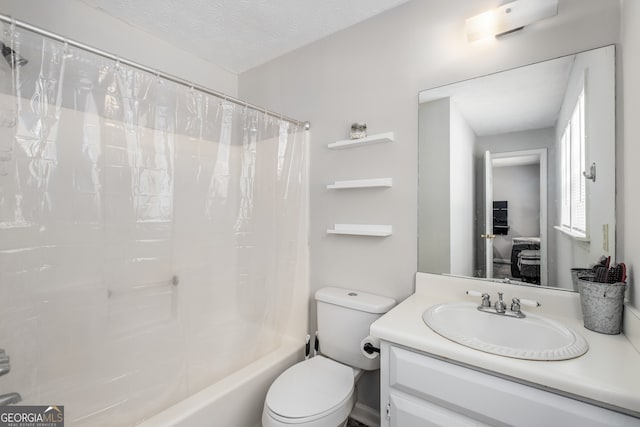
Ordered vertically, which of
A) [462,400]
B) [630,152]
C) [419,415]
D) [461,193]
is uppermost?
[630,152]

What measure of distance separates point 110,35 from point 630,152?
266cm

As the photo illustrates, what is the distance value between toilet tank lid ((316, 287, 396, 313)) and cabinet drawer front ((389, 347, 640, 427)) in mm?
460

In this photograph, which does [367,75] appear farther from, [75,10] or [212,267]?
[75,10]

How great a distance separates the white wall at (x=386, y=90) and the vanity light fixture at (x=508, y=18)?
0.06 meters

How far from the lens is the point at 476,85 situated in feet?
4.82

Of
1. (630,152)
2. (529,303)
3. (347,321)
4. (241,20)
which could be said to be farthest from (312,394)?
(241,20)

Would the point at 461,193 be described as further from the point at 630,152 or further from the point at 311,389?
the point at 311,389

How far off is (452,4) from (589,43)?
65 cm

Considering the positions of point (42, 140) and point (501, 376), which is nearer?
point (501, 376)

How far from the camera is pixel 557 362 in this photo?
876 mm

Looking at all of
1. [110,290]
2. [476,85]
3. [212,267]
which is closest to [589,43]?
[476,85]

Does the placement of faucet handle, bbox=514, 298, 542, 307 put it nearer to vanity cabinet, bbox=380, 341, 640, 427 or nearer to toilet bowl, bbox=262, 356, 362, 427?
vanity cabinet, bbox=380, 341, 640, 427

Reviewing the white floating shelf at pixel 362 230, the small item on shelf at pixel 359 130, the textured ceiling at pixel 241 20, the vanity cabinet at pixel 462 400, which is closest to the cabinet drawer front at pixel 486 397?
the vanity cabinet at pixel 462 400

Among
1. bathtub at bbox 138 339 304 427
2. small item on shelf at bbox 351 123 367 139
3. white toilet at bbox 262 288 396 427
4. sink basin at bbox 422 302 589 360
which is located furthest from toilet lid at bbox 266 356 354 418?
small item on shelf at bbox 351 123 367 139
